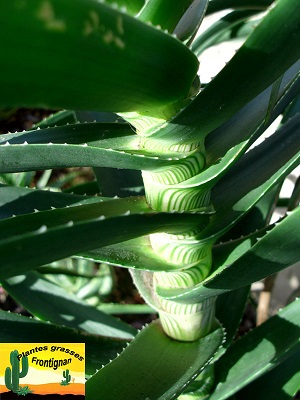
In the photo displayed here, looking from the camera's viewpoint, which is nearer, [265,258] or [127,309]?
[265,258]

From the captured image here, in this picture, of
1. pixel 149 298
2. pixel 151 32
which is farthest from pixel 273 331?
pixel 151 32

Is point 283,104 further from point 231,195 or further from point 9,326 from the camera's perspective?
→ point 9,326

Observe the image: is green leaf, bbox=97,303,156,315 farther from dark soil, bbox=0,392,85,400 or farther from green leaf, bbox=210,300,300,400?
dark soil, bbox=0,392,85,400

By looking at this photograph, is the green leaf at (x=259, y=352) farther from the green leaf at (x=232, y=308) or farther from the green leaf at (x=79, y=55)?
the green leaf at (x=79, y=55)

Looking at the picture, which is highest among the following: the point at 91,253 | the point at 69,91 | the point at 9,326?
the point at 69,91

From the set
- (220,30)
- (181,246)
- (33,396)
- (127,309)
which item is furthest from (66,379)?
(220,30)

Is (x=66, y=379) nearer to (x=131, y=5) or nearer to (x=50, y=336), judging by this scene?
(x=50, y=336)
